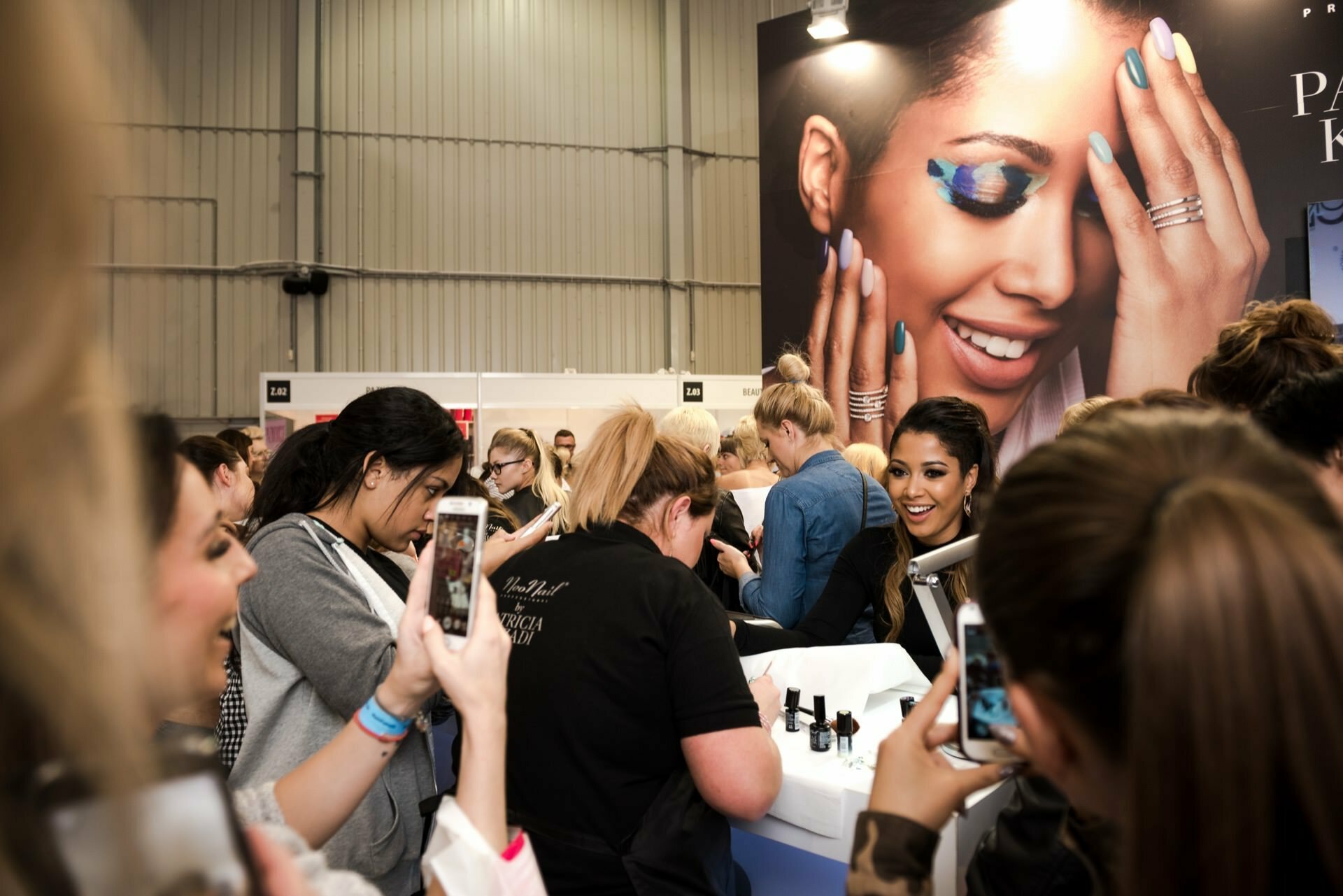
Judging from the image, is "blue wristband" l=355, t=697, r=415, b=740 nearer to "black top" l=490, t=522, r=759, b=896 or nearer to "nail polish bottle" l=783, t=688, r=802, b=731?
"black top" l=490, t=522, r=759, b=896

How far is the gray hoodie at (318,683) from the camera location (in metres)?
1.68

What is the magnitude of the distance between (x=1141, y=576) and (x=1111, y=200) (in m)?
6.40

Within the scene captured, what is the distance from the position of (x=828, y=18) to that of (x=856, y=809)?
6893 millimetres

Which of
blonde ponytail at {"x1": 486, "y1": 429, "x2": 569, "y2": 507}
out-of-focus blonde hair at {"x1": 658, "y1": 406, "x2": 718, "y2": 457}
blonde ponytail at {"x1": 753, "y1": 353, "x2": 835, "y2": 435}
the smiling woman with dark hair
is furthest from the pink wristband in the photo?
the smiling woman with dark hair

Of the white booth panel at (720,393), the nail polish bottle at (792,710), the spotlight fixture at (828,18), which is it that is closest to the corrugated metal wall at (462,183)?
the white booth panel at (720,393)

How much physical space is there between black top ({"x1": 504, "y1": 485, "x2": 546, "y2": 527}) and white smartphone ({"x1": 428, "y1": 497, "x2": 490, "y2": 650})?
3.32 metres

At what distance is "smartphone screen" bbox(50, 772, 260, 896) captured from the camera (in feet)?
1.50

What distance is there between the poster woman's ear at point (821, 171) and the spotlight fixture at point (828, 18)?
64 cm

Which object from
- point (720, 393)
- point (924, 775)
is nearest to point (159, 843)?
Result: point (924, 775)

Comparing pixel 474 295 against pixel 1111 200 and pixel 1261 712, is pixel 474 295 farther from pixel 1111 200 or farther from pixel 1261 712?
pixel 1261 712

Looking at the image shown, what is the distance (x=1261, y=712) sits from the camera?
0.52m

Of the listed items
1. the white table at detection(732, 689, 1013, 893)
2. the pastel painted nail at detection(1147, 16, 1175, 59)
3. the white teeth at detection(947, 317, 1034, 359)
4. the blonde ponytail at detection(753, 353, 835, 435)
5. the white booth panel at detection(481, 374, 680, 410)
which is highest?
the pastel painted nail at detection(1147, 16, 1175, 59)

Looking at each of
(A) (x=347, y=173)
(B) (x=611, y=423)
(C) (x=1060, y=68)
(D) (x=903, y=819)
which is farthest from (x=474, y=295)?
(D) (x=903, y=819)

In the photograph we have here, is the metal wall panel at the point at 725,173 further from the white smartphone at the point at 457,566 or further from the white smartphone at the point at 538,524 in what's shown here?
the white smartphone at the point at 457,566
